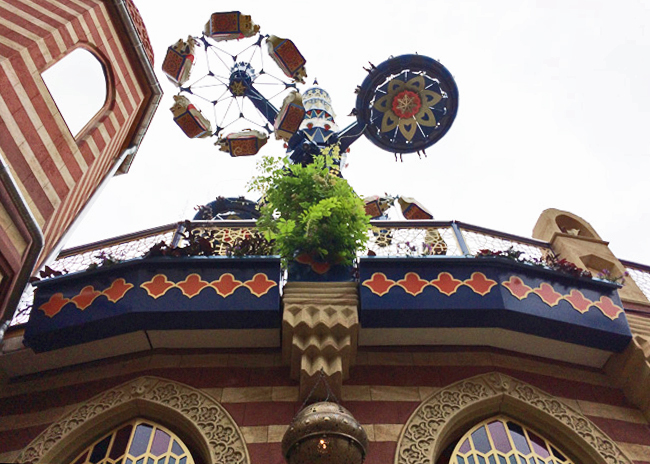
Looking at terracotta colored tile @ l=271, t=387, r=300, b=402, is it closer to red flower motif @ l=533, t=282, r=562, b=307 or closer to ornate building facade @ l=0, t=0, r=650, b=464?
ornate building facade @ l=0, t=0, r=650, b=464

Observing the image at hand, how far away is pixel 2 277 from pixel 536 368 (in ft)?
20.2

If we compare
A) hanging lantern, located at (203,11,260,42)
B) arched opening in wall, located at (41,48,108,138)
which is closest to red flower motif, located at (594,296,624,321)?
arched opening in wall, located at (41,48,108,138)

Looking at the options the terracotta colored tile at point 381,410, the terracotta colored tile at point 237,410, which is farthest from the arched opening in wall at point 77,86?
the terracotta colored tile at point 381,410

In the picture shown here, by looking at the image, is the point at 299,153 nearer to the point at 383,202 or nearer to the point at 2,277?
the point at 383,202

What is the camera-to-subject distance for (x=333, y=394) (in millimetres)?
6062

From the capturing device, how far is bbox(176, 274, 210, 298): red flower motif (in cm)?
→ 664

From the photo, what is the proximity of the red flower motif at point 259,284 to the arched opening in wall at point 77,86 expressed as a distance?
3111mm

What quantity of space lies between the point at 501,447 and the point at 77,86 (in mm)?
6839

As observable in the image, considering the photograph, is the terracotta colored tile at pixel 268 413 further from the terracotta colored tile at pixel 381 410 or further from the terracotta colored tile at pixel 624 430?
the terracotta colored tile at pixel 624 430

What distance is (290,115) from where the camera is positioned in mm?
13078

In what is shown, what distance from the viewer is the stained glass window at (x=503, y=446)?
5879 millimetres

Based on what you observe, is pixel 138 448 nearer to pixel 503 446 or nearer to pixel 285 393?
pixel 285 393

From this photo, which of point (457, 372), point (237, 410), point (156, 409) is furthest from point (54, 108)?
point (457, 372)

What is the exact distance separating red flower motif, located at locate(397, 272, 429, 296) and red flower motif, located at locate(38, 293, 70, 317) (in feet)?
13.1
